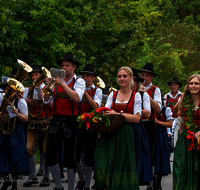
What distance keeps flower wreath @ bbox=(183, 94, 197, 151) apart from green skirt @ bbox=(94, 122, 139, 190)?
77 centimetres

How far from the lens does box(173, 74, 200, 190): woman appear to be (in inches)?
203

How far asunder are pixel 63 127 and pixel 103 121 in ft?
3.81

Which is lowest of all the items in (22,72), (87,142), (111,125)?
(87,142)

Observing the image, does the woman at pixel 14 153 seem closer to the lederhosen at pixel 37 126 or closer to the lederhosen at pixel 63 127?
the lederhosen at pixel 63 127

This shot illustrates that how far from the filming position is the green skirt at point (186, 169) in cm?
513

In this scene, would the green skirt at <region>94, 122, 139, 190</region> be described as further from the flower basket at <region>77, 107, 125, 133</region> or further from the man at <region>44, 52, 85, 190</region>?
the man at <region>44, 52, 85, 190</region>

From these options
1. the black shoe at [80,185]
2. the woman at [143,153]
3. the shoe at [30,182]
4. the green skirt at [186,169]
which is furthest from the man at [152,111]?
the shoe at [30,182]

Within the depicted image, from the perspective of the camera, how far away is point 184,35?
3012cm

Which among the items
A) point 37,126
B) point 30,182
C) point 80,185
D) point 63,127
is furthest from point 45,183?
point 63,127

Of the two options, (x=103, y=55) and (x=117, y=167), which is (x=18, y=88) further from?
(x=103, y=55)

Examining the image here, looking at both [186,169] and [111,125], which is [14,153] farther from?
[186,169]

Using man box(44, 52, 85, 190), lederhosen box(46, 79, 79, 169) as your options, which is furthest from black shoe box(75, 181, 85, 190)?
lederhosen box(46, 79, 79, 169)

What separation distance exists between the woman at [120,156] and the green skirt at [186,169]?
591mm

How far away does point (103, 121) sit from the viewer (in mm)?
5016
